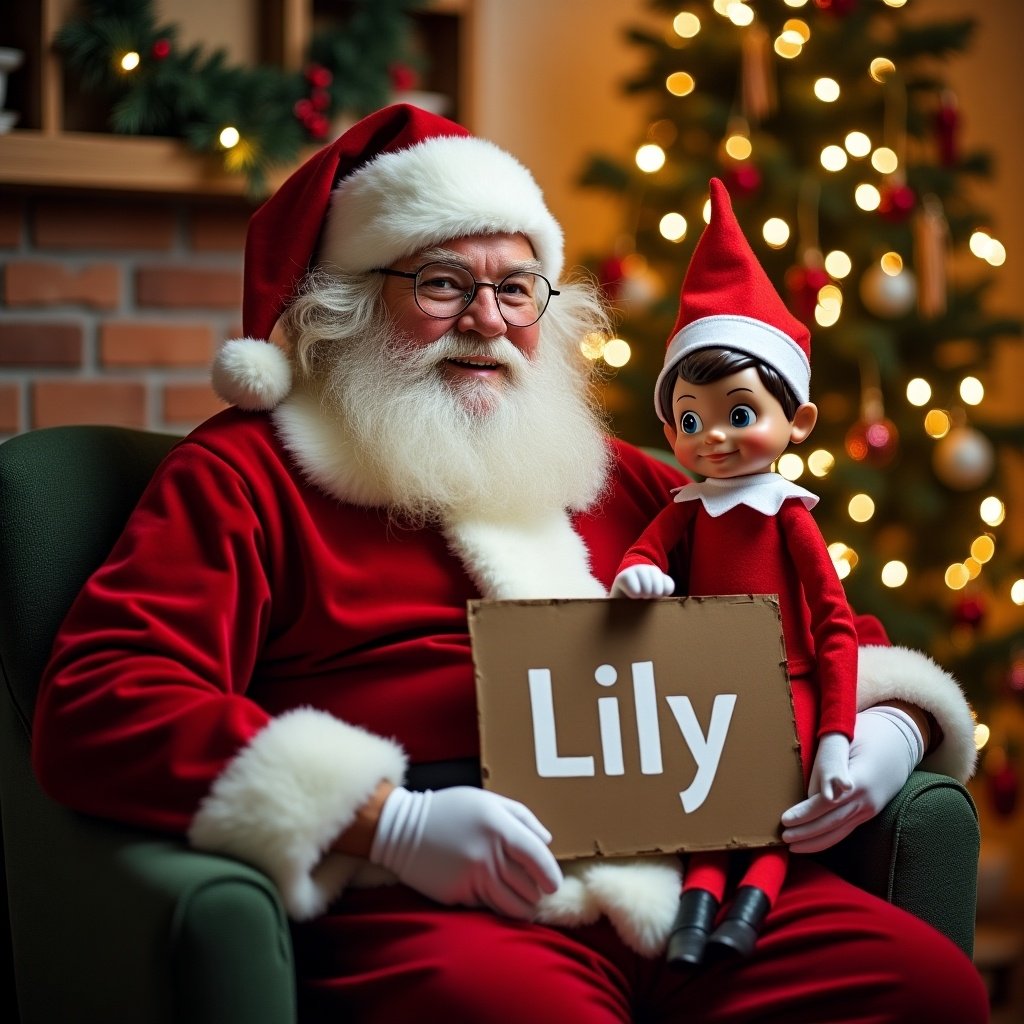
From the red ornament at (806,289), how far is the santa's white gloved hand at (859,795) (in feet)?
4.68

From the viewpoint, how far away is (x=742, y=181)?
281 cm

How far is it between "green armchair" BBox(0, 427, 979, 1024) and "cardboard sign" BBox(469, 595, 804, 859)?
20 cm

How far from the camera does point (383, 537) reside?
5.41 ft

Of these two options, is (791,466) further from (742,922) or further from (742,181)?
(742,922)

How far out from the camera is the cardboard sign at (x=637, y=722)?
4.59 feet

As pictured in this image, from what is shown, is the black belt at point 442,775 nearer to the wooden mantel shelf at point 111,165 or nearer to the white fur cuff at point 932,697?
the white fur cuff at point 932,697

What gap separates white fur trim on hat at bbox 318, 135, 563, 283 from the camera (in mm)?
1707

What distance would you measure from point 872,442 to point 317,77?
4.70 feet

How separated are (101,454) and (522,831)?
83 centimetres

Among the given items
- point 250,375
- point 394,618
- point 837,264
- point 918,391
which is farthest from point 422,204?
point 918,391

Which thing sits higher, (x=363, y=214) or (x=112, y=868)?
(x=363, y=214)

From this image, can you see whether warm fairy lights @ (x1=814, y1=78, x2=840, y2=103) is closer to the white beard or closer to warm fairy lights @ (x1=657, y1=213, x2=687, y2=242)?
warm fairy lights @ (x1=657, y1=213, x2=687, y2=242)

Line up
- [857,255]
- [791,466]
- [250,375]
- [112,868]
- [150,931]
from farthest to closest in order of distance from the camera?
[857,255]
[791,466]
[250,375]
[112,868]
[150,931]

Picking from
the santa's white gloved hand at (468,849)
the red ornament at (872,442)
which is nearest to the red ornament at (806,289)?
the red ornament at (872,442)
